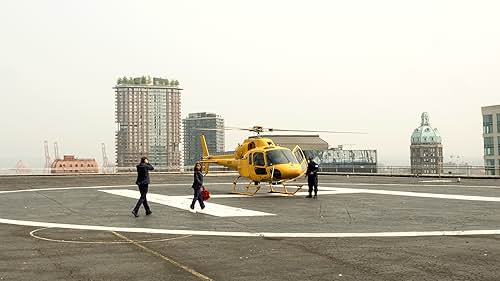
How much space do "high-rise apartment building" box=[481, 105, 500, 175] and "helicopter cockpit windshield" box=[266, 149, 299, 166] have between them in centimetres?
11320

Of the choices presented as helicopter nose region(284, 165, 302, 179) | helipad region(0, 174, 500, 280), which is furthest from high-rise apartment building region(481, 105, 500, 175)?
helicopter nose region(284, 165, 302, 179)

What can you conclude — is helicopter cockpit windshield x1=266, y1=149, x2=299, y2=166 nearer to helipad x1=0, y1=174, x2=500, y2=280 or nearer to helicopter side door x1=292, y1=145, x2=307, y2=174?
helicopter side door x1=292, y1=145, x2=307, y2=174

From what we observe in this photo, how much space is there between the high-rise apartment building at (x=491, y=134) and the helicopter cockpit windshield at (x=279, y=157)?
113202 millimetres

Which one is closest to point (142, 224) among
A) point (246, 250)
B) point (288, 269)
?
point (246, 250)

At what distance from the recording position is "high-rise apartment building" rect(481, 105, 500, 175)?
12406 cm

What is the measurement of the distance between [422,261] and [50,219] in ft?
39.4

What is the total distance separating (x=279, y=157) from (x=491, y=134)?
11742 centimetres

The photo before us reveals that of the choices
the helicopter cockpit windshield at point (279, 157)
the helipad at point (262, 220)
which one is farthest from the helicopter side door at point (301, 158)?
the helipad at point (262, 220)

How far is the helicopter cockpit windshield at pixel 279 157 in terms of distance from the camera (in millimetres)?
25312

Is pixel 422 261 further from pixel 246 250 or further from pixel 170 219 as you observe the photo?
pixel 170 219

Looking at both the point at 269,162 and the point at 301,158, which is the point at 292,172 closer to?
the point at 269,162

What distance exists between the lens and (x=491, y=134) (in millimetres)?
126562

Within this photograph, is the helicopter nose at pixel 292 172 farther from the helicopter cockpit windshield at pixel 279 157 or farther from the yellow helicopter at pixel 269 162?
the helicopter cockpit windshield at pixel 279 157

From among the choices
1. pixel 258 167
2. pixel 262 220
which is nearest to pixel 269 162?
pixel 258 167
